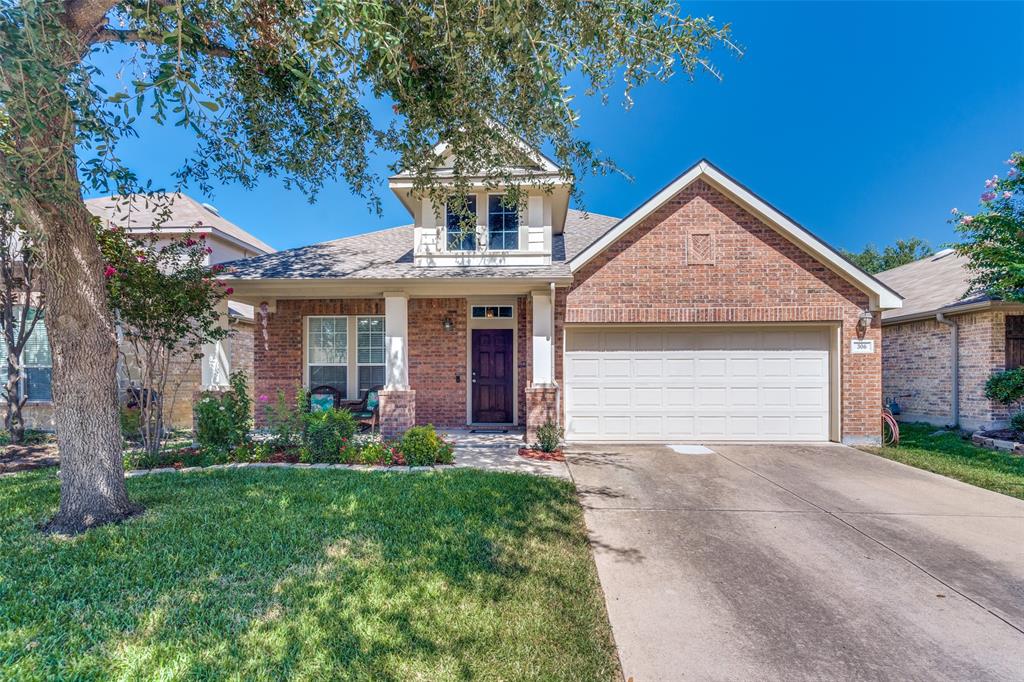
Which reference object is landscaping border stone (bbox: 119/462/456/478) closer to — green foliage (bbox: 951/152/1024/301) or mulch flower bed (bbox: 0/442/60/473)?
mulch flower bed (bbox: 0/442/60/473)

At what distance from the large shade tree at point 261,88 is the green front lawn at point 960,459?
6620 mm

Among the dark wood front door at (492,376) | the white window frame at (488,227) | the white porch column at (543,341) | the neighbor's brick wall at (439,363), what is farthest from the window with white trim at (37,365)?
the white porch column at (543,341)

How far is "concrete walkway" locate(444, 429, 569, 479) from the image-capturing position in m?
6.44

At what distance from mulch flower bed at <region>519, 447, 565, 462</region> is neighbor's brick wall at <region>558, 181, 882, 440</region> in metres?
2.54

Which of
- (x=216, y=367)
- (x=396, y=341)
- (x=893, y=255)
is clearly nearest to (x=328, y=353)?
Answer: (x=216, y=367)

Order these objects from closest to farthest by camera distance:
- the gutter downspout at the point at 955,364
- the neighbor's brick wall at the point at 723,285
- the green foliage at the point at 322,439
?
1. the green foliage at the point at 322,439
2. the neighbor's brick wall at the point at 723,285
3. the gutter downspout at the point at 955,364

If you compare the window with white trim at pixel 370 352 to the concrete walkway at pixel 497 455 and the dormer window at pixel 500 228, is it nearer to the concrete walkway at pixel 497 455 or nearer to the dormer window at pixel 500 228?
the concrete walkway at pixel 497 455

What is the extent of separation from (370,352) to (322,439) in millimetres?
3629

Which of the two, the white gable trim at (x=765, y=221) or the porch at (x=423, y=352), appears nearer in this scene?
the white gable trim at (x=765, y=221)

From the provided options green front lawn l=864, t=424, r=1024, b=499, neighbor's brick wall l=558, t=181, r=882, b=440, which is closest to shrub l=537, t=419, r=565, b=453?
neighbor's brick wall l=558, t=181, r=882, b=440

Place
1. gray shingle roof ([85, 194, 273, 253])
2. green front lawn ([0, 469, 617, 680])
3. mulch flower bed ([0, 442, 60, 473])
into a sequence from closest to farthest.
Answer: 1. green front lawn ([0, 469, 617, 680])
2. mulch flower bed ([0, 442, 60, 473])
3. gray shingle roof ([85, 194, 273, 253])

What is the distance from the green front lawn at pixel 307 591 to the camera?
2.37 metres

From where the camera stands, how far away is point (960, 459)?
731 centimetres

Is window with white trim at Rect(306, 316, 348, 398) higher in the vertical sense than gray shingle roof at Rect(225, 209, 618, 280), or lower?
lower
